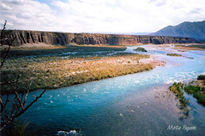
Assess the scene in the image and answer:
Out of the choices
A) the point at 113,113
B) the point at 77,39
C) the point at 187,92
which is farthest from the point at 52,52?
the point at 187,92

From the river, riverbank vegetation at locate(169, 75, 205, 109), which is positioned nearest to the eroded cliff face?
the river

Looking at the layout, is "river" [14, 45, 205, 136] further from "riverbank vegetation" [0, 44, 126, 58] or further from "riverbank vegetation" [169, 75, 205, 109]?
"riverbank vegetation" [0, 44, 126, 58]

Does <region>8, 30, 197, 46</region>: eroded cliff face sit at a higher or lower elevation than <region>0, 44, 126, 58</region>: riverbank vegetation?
higher

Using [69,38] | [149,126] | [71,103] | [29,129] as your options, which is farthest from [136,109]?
[69,38]

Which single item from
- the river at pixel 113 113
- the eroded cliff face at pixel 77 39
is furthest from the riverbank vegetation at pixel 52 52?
the river at pixel 113 113

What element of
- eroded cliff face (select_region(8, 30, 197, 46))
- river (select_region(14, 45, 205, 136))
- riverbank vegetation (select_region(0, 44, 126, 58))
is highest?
eroded cliff face (select_region(8, 30, 197, 46))

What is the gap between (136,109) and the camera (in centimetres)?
1248

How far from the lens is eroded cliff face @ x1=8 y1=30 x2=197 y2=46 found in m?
77.8

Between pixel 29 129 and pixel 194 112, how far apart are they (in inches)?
519

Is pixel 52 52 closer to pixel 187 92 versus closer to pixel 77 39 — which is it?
pixel 77 39

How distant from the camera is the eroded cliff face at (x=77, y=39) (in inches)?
3061

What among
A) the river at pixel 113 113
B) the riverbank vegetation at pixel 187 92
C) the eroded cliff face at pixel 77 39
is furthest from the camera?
the eroded cliff face at pixel 77 39

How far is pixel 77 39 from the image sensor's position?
100 meters

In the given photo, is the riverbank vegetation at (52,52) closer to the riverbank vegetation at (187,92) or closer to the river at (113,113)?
the river at (113,113)
